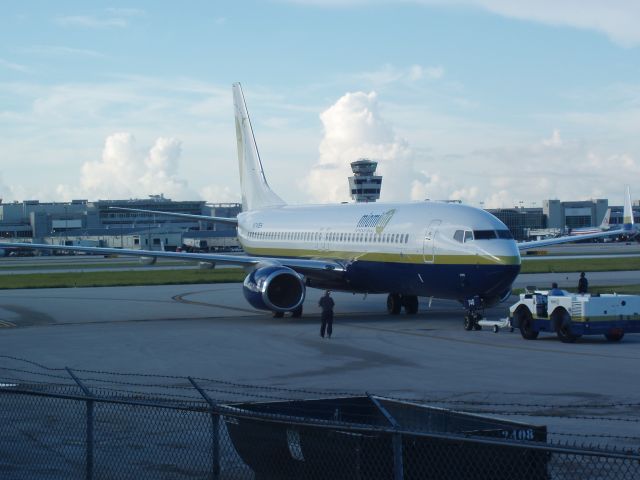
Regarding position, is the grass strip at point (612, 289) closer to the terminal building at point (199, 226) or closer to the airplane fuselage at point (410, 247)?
the airplane fuselage at point (410, 247)

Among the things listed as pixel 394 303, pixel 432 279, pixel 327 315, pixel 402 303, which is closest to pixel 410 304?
pixel 402 303

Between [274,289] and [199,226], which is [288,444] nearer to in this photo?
[274,289]

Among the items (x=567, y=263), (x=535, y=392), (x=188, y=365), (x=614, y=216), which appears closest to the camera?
(x=535, y=392)

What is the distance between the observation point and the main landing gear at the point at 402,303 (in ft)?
121

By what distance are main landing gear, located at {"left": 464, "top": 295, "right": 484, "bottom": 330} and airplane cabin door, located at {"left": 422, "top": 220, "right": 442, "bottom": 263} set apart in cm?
201

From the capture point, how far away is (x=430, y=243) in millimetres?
32000

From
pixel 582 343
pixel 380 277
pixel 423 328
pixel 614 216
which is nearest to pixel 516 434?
pixel 582 343

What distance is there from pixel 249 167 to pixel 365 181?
85.4 meters

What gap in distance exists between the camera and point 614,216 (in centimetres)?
19162

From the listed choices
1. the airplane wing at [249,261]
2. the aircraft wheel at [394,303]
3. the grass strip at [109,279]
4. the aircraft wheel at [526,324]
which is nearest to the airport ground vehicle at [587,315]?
the aircraft wheel at [526,324]

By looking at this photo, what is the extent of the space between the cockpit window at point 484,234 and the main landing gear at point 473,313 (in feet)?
6.08

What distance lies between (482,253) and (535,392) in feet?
37.0

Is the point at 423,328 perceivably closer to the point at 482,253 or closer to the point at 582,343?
the point at 482,253

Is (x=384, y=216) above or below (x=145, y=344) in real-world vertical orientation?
above
